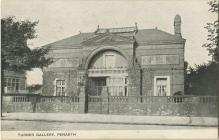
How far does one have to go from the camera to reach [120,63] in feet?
88.0

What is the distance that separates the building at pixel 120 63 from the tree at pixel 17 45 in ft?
17.9

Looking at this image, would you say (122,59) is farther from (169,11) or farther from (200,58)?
(169,11)

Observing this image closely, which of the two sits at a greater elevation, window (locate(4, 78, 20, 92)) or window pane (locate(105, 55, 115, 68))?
window pane (locate(105, 55, 115, 68))

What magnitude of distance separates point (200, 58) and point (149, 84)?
7363 mm

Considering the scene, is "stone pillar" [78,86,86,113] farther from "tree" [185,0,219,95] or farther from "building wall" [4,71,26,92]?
"building wall" [4,71,26,92]

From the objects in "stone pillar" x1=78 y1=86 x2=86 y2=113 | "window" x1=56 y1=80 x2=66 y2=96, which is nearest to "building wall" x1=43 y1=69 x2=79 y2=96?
"window" x1=56 y1=80 x2=66 y2=96

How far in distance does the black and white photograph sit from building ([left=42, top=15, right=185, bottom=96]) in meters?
0.07

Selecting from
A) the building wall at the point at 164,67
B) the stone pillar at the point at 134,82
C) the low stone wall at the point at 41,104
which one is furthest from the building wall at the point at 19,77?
the building wall at the point at 164,67

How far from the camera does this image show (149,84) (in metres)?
25.4

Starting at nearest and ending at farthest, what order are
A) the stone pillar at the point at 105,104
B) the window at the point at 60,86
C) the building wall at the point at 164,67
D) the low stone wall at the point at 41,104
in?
the stone pillar at the point at 105,104 → the low stone wall at the point at 41,104 → the building wall at the point at 164,67 → the window at the point at 60,86

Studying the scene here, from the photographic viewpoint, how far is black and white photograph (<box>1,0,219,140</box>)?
13742 millimetres

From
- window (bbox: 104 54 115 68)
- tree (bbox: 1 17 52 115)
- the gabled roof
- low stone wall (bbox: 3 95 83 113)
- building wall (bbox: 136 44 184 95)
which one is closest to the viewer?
tree (bbox: 1 17 52 115)

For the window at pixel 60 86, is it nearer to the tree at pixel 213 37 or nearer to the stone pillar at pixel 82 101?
the stone pillar at pixel 82 101

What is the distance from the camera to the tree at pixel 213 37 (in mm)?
13398
